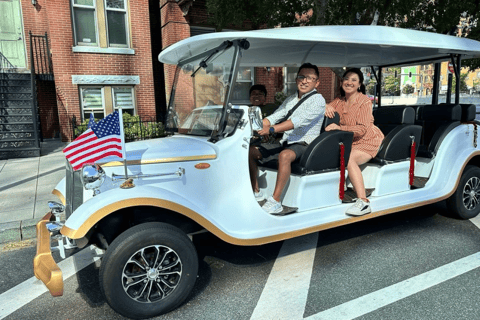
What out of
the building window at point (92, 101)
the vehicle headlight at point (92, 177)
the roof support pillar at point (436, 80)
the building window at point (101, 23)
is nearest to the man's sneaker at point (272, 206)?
the vehicle headlight at point (92, 177)

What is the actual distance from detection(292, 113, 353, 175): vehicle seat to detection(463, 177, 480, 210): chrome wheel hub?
6.68ft

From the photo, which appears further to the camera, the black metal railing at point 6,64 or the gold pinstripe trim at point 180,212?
the black metal railing at point 6,64

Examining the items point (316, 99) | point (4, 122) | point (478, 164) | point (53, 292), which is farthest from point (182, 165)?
point (4, 122)

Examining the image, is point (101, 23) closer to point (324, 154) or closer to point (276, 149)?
point (276, 149)

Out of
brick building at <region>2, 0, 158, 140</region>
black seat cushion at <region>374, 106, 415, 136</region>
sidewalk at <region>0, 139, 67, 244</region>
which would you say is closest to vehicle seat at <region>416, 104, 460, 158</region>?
black seat cushion at <region>374, 106, 415, 136</region>

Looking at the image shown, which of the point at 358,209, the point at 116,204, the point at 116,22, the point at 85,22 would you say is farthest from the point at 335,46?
the point at 85,22

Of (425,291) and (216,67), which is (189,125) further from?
(425,291)

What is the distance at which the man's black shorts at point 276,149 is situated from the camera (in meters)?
3.51

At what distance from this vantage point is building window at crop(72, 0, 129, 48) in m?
11.6

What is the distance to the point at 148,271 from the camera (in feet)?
8.67

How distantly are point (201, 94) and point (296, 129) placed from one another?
105 centimetres

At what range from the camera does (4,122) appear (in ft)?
32.7

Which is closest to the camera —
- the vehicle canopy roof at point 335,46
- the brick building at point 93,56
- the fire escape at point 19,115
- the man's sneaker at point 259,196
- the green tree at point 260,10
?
the vehicle canopy roof at point 335,46

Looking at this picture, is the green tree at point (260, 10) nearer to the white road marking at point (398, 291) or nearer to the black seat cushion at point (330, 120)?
the black seat cushion at point (330, 120)
